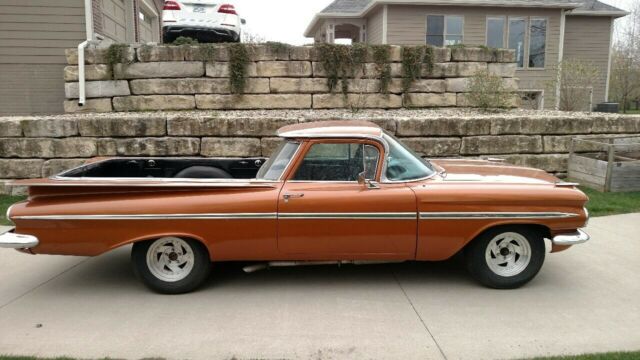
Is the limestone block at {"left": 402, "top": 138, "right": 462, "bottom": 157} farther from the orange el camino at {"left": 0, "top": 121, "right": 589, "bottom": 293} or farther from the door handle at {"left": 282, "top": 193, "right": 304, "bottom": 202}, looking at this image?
the door handle at {"left": 282, "top": 193, "right": 304, "bottom": 202}

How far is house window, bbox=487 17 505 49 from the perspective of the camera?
62.7ft

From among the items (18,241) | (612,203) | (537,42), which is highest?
(537,42)

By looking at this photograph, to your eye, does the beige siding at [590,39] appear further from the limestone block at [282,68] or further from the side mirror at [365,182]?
the side mirror at [365,182]

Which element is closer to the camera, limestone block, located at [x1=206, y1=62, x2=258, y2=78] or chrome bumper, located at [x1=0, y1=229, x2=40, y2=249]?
chrome bumper, located at [x1=0, y1=229, x2=40, y2=249]

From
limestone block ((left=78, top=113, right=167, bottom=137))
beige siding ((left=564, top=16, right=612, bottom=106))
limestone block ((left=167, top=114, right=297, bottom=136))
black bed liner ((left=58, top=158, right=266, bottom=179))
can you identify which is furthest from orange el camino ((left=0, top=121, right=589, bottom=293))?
beige siding ((left=564, top=16, right=612, bottom=106))

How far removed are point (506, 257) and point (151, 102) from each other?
7.70 meters

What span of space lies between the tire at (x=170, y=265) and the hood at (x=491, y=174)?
7.66 ft

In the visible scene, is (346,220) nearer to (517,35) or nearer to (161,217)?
(161,217)

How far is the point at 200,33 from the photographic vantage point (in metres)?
11.4

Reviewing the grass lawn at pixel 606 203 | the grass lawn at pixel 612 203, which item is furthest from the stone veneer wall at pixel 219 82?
the grass lawn at pixel 612 203

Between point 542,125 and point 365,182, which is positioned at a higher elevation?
point 542,125

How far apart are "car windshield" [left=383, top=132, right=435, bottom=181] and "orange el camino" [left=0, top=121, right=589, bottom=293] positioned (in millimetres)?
13

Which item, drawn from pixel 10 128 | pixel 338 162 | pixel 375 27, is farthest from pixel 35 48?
pixel 375 27

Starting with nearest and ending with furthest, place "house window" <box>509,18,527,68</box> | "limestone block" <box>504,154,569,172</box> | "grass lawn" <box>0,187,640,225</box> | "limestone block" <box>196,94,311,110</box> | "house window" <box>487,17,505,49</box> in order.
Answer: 1. "grass lawn" <box>0,187,640,225</box>
2. "limestone block" <box>504,154,569,172</box>
3. "limestone block" <box>196,94,311,110</box>
4. "house window" <box>487,17,505,49</box>
5. "house window" <box>509,18,527,68</box>
